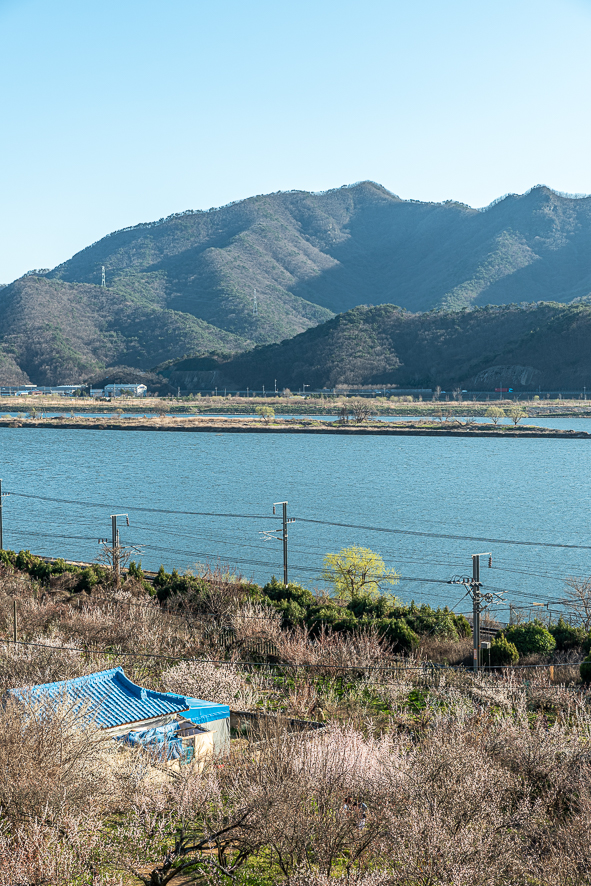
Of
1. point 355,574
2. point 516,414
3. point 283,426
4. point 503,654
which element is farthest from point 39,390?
point 503,654

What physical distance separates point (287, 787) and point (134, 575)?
1725 centimetres

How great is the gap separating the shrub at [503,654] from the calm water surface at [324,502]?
10.8m

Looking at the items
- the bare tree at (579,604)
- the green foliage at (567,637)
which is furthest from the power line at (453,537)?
the green foliage at (567,637)

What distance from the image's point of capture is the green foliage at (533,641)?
1603 centimetres

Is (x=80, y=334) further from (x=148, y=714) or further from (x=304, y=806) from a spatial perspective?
(x=304, y=806)

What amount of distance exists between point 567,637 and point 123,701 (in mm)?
10242

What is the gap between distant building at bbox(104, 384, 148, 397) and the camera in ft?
431

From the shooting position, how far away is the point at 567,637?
56.7ft

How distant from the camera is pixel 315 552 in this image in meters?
34.9

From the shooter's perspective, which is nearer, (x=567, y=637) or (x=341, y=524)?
(x=567, y=637)

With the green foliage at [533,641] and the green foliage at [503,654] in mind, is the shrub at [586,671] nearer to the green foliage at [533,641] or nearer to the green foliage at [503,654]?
the green foliage at [503,654]

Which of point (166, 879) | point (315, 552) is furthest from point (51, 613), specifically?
point (315, 552)

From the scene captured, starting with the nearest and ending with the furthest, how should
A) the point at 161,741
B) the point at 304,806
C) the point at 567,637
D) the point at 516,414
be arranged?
the point at 304,806 < the point at 161,741 < the point at 567,637 < the point at 516,414

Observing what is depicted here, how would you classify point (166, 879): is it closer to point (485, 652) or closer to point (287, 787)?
point (287, 787)
